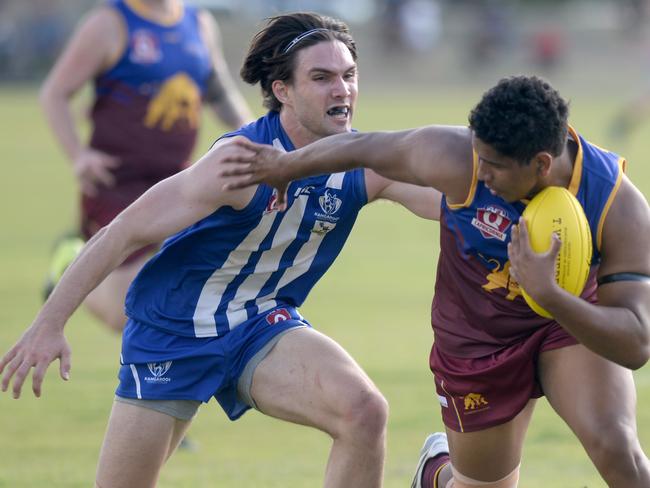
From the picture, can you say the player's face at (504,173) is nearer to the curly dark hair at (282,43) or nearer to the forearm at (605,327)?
the forearm at (605,327)

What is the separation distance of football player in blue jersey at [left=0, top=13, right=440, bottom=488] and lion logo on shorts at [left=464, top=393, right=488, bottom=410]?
429 mm

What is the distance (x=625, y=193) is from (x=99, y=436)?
4018 mm

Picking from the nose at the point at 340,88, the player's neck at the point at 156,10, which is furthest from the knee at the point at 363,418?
the player's neck at the point at 156,10

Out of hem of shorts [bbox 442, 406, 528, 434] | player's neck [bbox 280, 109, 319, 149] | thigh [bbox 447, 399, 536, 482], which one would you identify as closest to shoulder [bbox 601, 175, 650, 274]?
hem of shorts [bbox 442, 406, 528, 434]

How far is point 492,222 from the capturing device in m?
4.68

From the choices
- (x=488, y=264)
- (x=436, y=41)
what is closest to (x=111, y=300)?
(x=488, y=264)

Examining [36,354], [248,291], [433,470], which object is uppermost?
[248,291]

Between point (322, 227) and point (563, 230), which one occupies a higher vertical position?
point (563, 230)

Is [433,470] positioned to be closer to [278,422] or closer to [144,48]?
[278,422]

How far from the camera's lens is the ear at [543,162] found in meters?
4.31

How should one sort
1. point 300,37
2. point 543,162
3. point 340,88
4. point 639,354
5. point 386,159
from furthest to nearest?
point 300,37 → point 340,88 → point 386,159 → point 639,354 → point 543,162

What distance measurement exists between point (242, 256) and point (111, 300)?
268 centimetres

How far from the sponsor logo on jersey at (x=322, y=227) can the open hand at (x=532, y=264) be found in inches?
44.9

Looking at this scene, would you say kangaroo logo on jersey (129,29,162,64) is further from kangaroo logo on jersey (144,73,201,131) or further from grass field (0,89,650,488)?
grass field (0,89,650,488)
